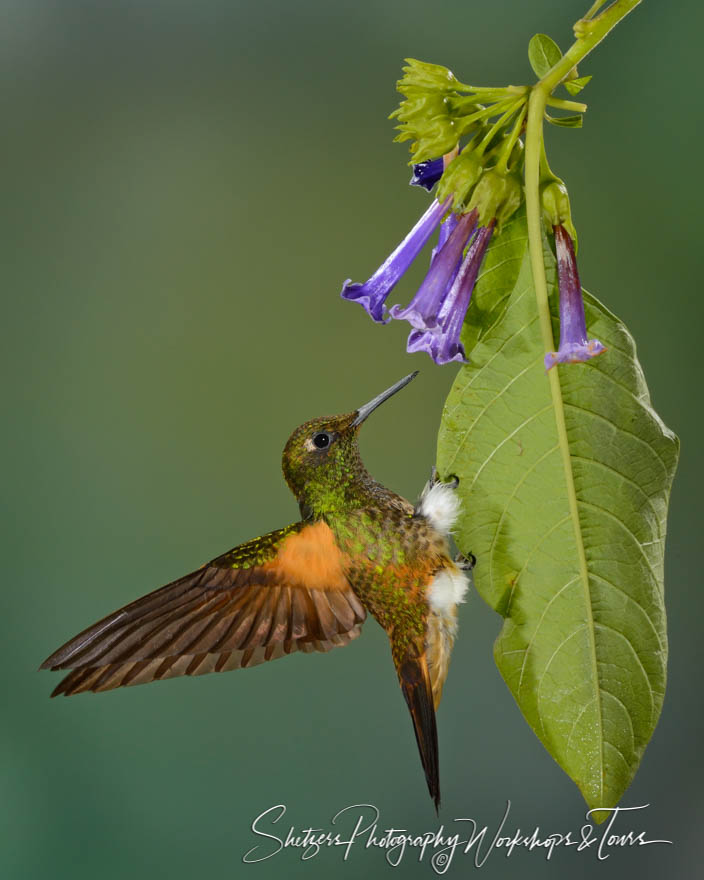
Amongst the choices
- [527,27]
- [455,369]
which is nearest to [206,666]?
[455,369]

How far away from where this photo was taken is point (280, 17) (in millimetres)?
1765

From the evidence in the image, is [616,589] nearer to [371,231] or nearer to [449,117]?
[449,117]

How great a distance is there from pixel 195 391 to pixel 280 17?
75cm

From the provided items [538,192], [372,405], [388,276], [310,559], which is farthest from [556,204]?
[310,559]

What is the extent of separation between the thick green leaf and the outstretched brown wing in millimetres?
194

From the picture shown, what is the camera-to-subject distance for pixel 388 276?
60 centimetres

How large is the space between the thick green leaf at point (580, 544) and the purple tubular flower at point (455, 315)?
0.11 ft

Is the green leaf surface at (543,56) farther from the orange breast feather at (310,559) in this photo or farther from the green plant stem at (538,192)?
the orange breast feather at (310,559)

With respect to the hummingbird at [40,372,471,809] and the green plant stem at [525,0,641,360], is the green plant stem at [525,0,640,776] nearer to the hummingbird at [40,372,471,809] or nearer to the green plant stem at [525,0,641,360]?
the green plant stem at [525,0,641,360]

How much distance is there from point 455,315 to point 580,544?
0.16 m

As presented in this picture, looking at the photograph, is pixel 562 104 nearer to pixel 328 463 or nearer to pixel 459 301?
pixel 459 301

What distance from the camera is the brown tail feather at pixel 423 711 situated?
2.27 feet

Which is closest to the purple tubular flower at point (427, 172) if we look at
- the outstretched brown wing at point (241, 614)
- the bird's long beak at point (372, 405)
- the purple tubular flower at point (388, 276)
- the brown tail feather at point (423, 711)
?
the purple tubular flower at point (388, 276)

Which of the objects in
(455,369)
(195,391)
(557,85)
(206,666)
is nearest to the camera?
(557,85)
